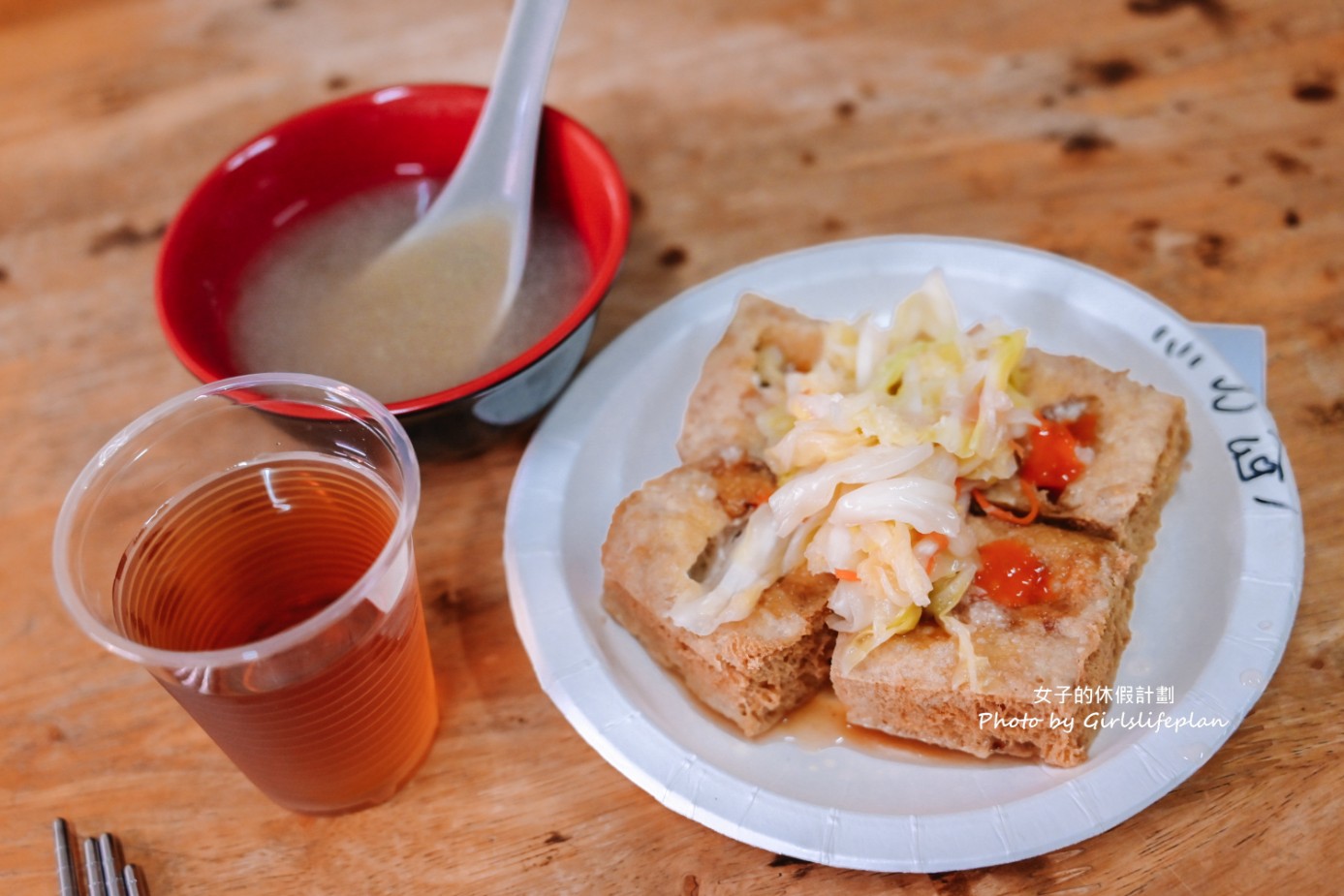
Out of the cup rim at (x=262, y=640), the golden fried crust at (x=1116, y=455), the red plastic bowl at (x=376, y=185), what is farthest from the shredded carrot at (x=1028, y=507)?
the cup rim at (x=262, y=640)

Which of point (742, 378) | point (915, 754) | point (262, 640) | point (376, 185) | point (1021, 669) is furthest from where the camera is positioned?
point (376, 185)

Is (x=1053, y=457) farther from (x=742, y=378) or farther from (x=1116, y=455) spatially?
(x=742, y=378)

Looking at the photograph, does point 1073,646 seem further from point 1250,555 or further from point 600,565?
point 600,565

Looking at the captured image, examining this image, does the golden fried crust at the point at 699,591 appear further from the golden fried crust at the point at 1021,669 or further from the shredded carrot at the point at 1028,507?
the shredded carrot at the point at 1028,507

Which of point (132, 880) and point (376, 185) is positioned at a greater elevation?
point (376, 185)

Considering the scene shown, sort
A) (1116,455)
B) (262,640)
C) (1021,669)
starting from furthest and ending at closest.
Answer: (1116,455), (1021,669), (262,640)

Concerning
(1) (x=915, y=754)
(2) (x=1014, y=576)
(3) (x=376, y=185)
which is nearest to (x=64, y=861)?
(1) (x=915, y=754)

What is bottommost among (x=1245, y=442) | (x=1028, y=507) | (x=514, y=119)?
(x=1028, y=507)
